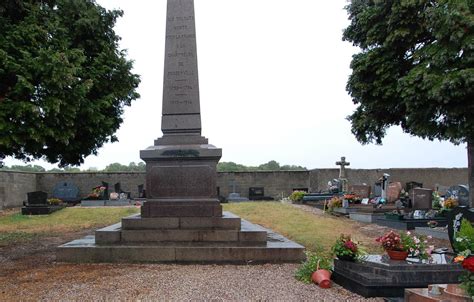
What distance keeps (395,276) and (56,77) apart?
18.3 feet

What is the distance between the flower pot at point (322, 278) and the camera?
564 centimetres

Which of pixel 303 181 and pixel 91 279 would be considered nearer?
pixel 91 279

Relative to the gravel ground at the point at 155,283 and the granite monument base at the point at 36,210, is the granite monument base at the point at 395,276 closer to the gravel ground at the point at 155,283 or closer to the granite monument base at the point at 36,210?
the gravel ground at the point at 155,283

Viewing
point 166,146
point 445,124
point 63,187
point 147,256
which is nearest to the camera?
point 147,256

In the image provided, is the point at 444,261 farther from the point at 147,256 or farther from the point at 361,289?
the point at 147,256

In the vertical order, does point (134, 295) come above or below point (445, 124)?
below

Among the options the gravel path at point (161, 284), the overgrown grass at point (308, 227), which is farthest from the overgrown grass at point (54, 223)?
the overgrown grass at point (308, 227)

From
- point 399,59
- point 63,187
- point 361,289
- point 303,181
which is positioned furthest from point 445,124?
point 63,187

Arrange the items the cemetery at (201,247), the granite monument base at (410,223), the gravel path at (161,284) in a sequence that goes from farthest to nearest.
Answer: the granite monument base at (410,223)
the cemetery at (201,247)
the gravel path at (161,284)

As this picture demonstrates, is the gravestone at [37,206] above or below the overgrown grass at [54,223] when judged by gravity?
above

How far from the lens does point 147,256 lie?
7.19 m

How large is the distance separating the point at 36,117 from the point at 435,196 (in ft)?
47.3

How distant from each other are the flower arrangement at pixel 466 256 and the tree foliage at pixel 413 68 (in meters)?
8.33

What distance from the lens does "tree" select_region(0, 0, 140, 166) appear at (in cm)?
662
